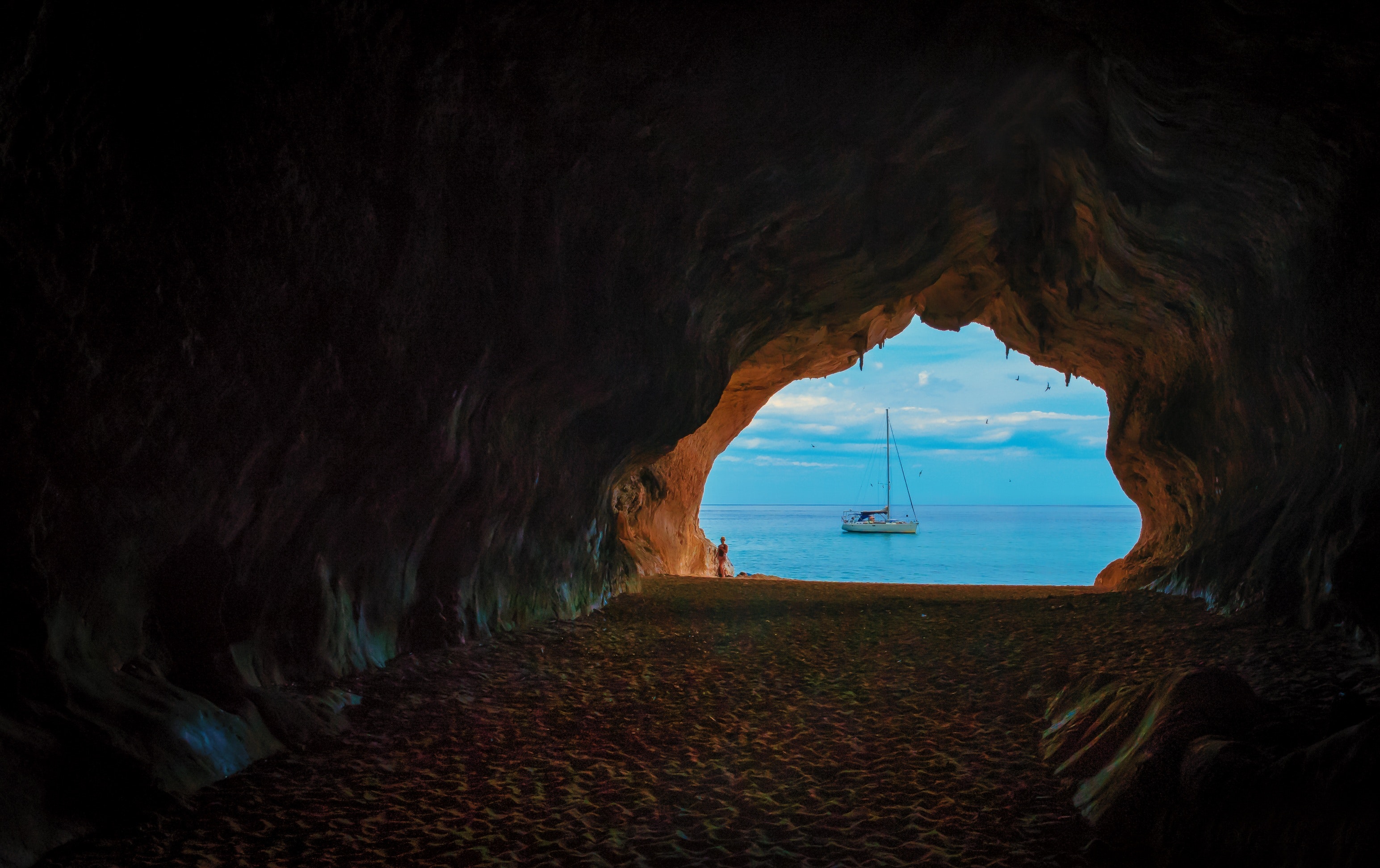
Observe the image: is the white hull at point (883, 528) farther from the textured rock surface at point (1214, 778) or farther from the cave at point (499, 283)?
the textured rock surface at point (1214, 778)

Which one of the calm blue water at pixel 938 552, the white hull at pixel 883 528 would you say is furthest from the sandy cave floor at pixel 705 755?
the white hull at pixel 883 528

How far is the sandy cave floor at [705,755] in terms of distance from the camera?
3260 millimetres

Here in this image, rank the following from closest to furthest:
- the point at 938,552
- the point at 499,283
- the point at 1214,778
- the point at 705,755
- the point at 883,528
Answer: the point at 1214,778
the point at 705,755
the point at 499,283
the point at 938,552
the point at 883,528

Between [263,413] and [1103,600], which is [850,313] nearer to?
[1103,600]

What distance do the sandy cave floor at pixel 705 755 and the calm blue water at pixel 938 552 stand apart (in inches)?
596

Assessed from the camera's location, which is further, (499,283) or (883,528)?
(883,528)

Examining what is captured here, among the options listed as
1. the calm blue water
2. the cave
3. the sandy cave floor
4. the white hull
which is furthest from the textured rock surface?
the white hull

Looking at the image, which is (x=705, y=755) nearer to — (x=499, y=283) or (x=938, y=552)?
(x=499, y=283)

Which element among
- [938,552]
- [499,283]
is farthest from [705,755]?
[938,552]

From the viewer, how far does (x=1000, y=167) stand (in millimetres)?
9703

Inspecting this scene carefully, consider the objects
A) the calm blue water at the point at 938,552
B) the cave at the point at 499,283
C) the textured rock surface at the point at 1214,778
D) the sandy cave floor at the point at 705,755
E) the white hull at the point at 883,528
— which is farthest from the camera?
the white hull at the point at 883,528

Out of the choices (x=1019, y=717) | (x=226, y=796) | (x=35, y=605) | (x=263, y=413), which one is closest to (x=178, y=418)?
(x=263, y=413)

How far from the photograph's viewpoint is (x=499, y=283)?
655 centimetres

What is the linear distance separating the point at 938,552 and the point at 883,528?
16.7 meters
